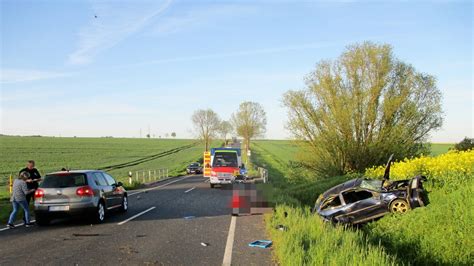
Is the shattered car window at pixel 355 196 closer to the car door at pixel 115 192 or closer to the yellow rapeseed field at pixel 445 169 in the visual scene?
the yellow rapeseed field at pixel 445 169

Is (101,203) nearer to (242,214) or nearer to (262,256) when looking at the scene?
Result: (242,214)

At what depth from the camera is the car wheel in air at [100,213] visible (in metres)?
→ 12.6

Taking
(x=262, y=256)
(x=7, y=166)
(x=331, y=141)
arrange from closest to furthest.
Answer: (x=262, y=256), (x=331, y=141), (x=7, y=166)

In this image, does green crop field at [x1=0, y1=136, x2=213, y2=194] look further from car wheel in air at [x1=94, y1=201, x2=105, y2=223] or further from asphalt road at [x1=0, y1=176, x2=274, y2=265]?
asphalt road at [x1=0, y1=176, x2=274, y2=265]

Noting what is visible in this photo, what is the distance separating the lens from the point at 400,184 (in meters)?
12.0

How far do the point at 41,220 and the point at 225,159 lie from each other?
1725 cm

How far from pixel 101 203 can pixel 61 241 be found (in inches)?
123

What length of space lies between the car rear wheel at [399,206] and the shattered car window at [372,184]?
72cm

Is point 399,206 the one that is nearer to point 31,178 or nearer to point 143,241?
point 143,241

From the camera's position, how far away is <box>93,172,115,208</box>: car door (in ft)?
43.6

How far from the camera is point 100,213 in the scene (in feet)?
42.0

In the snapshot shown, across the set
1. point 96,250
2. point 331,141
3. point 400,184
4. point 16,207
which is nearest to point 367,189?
point 400,184

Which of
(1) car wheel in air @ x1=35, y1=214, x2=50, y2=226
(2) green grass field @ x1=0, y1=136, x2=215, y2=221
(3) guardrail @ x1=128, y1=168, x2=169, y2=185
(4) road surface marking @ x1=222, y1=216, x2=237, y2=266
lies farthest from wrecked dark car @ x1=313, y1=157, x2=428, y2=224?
(3) guardrail @ x1=128, y1=168, x2=169, y2=185

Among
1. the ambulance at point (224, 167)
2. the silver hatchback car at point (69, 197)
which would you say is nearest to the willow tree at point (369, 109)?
the ambulance at point (224, 167)
